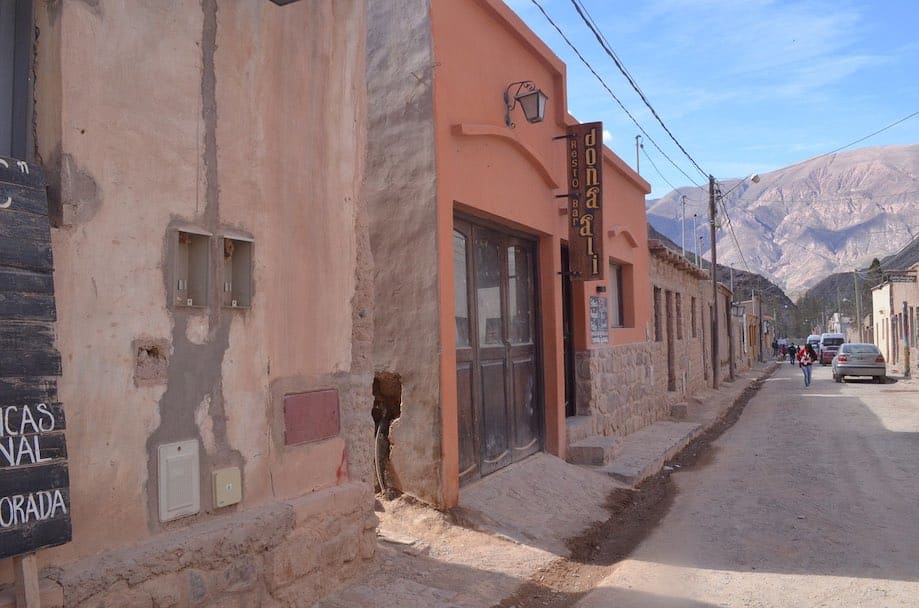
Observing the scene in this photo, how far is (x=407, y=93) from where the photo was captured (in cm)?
693

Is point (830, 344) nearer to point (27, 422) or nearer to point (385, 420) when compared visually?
point (385, 420)

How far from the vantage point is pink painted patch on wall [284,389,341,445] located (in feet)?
14.6

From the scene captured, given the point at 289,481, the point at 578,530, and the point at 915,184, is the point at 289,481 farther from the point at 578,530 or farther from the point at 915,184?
the point at 915,184

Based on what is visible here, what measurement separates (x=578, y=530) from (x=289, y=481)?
3478mm

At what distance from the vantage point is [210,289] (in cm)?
388

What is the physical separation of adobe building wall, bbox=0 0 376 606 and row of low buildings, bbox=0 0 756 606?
0.01 m

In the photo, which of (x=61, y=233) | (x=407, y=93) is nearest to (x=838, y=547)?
(x=407, y=93)

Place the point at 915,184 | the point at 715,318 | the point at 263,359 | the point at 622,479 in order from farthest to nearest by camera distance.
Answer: the point at 915,184, the point at 715,318, the point at 622,479, the point at 263,359

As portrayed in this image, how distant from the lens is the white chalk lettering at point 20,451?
279cm

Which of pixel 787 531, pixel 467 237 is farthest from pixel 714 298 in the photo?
pixel 787 531

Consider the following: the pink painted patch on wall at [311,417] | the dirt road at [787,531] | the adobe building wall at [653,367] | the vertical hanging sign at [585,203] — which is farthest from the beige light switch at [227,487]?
the adobe building wall at [653,367]

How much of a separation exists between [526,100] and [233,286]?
5.17 metres

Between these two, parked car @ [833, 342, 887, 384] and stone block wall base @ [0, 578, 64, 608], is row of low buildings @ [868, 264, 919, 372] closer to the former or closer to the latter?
parked car @ [833, 342, 887, 384]

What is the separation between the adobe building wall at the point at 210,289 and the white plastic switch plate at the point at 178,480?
0.04 m
